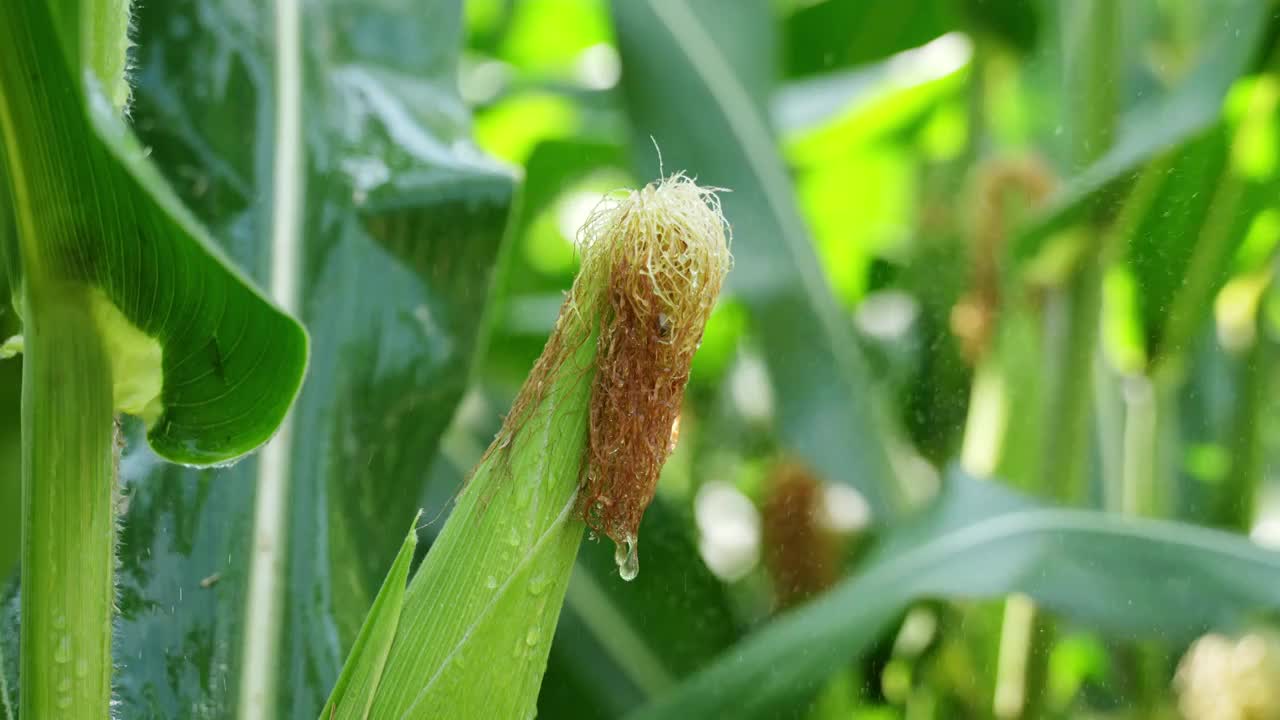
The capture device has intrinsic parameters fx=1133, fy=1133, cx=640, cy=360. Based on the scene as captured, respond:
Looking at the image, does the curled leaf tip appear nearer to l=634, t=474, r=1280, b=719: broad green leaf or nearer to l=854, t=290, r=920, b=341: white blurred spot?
l=634, t=474, r=1280, b=719: broad green leaf


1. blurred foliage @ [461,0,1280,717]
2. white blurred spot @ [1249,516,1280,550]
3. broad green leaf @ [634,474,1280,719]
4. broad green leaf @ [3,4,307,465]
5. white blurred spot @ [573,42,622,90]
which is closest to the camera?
broad green leaf @ [3,4,307,465]

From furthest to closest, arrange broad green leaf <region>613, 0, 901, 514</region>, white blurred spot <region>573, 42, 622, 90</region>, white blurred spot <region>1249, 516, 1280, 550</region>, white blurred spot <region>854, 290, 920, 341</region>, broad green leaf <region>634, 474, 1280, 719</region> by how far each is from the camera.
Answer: white blurred spot <region>573, 42, 622, 90</region> < white blurred spot <region>854, 290, 920, 341</region> < white blurred spot <region>1249, 516, 1280, 550</region> < broad green leaf <region>613, 0, 901, 514</region> < broad green leaf <region>634, 474, 1280, 719</region>

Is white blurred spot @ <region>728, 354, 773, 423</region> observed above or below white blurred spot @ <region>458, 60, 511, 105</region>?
below

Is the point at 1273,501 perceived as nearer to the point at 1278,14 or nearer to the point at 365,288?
the point at 1278,14

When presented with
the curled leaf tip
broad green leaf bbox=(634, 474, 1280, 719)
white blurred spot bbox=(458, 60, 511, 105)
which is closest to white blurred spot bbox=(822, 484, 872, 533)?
broad green leaf bbox=(634, 474, 1280, 719)

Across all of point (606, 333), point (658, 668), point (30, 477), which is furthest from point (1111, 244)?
point (30, 477)

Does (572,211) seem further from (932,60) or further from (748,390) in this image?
(932,60)

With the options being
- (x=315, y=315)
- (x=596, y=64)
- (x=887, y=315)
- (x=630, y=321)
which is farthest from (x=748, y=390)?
(x=630, y=321)
